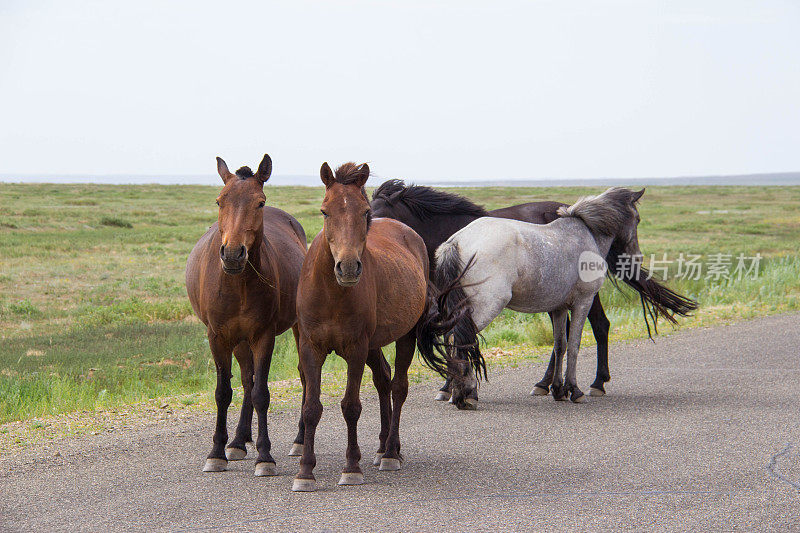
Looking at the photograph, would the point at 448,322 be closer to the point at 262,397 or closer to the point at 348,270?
the point at 262,397

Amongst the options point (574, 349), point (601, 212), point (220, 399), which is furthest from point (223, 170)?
point (601, 212)

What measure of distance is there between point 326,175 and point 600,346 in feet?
17.0

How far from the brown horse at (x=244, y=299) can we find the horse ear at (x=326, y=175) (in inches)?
24.7

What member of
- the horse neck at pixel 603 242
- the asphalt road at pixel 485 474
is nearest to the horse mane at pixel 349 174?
the asphalt road at pixel 485 474

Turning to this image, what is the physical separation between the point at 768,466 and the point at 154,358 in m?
9.85

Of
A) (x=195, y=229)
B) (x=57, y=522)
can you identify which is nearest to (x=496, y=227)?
(x=57, y=522)

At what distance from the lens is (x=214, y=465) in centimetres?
607

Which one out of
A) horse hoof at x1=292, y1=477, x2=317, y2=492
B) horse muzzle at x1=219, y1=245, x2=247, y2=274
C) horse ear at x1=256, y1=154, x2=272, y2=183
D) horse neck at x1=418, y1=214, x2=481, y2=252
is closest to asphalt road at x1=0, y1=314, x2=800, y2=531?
horse hoof at x1=292, y1=477, x2=317, y2=492

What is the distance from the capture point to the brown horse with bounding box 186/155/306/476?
5656 millimetres

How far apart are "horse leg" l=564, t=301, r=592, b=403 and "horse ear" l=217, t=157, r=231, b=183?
4349mm

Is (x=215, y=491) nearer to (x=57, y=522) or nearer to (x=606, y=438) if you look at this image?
(x=57, y=522)

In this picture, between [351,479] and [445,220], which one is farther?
[445,220]

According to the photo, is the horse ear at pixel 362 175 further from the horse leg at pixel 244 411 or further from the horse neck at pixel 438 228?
the horse neck at pixel 438 228

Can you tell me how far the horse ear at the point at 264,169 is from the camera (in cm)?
591
